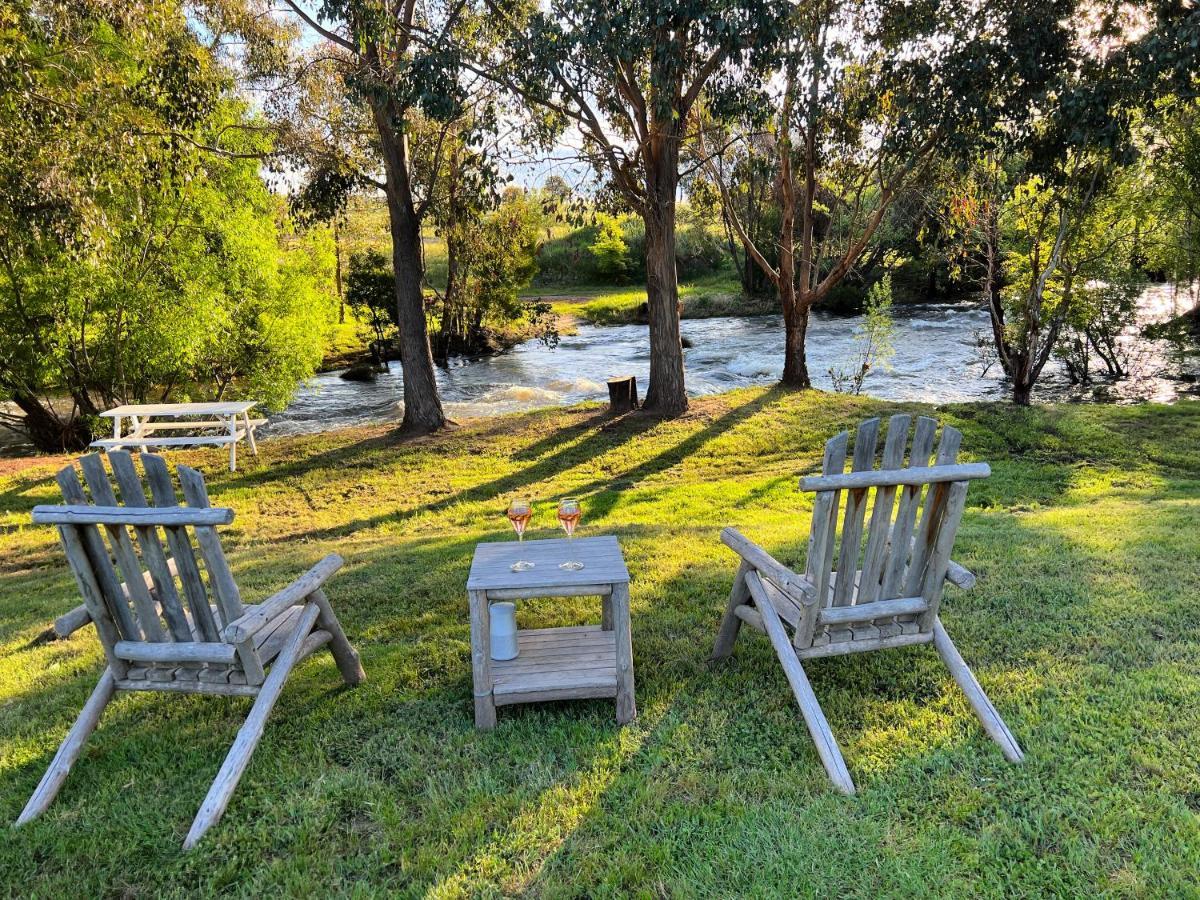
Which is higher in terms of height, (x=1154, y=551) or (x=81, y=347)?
(x=81, y=347)

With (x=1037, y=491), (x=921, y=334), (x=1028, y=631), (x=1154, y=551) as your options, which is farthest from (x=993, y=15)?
(x=921, y=334)

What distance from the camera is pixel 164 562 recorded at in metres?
2.83

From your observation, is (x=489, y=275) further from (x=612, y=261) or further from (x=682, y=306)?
(x=612, y=261)

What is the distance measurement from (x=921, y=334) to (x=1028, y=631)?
21215 mm

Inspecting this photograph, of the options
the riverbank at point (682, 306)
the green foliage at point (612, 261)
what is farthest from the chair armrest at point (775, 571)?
the green foliage at point (612, 261)

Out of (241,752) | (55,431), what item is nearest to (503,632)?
(241,752)

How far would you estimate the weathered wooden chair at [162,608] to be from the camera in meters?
2.65

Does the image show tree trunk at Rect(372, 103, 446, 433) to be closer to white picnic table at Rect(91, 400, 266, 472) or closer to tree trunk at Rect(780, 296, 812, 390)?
white picnic table at Rect(91, 400, 266, 472)

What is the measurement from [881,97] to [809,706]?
11.1 meters

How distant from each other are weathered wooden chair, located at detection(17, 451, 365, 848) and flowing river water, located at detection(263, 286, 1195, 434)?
38.2 feet

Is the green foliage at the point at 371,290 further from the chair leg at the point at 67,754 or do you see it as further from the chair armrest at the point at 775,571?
the chair armrest at the point at 775,571

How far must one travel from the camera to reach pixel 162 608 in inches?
111

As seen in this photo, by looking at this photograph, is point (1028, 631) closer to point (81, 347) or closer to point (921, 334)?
point (81, 347)

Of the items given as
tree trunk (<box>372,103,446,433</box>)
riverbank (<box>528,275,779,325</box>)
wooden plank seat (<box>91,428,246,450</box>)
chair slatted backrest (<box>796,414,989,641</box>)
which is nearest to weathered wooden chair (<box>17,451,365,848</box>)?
chair slatted backrest (<box>796,414,989,641</box>)
